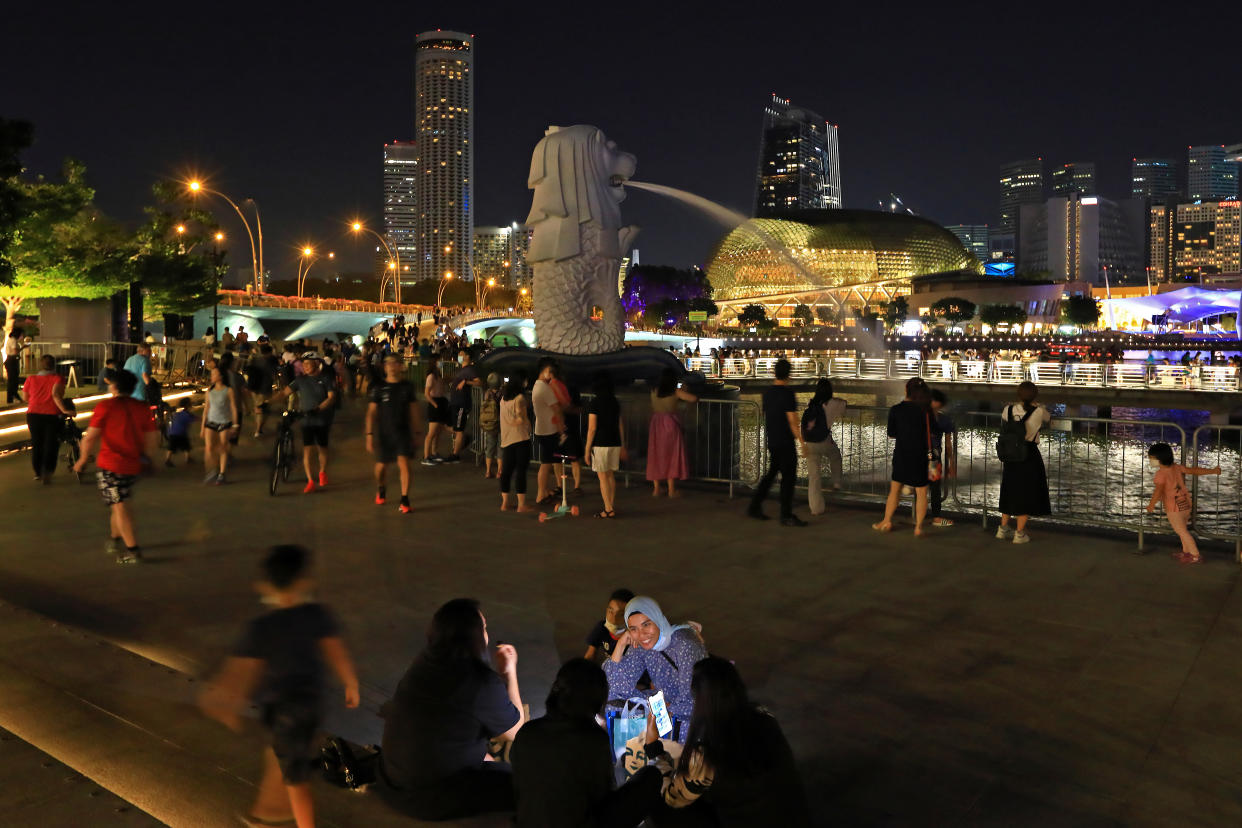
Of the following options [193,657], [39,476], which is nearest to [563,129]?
[39,476]

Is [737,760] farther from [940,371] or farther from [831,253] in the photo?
[831,253]

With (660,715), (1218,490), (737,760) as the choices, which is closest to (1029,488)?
(1218,490)

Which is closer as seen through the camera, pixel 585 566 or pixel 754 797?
pixel 754 797

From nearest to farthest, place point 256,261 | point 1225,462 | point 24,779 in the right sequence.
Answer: point 24,779 < point 1225,462 < point 256,261

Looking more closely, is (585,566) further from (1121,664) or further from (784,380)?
(1121,664)

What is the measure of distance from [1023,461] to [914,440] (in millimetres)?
950

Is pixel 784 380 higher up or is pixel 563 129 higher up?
pixel 563 129

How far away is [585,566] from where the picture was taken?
8.22 meters

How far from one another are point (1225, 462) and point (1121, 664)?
74.4ft

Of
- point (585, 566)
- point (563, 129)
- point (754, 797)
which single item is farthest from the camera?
point (563, 129)

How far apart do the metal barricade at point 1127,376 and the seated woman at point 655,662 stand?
37.1 m

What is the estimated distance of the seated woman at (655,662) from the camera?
4.32 meters

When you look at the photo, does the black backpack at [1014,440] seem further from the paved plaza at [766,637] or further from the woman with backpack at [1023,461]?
the paved plaza at [766,637]

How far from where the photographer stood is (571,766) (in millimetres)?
3326
